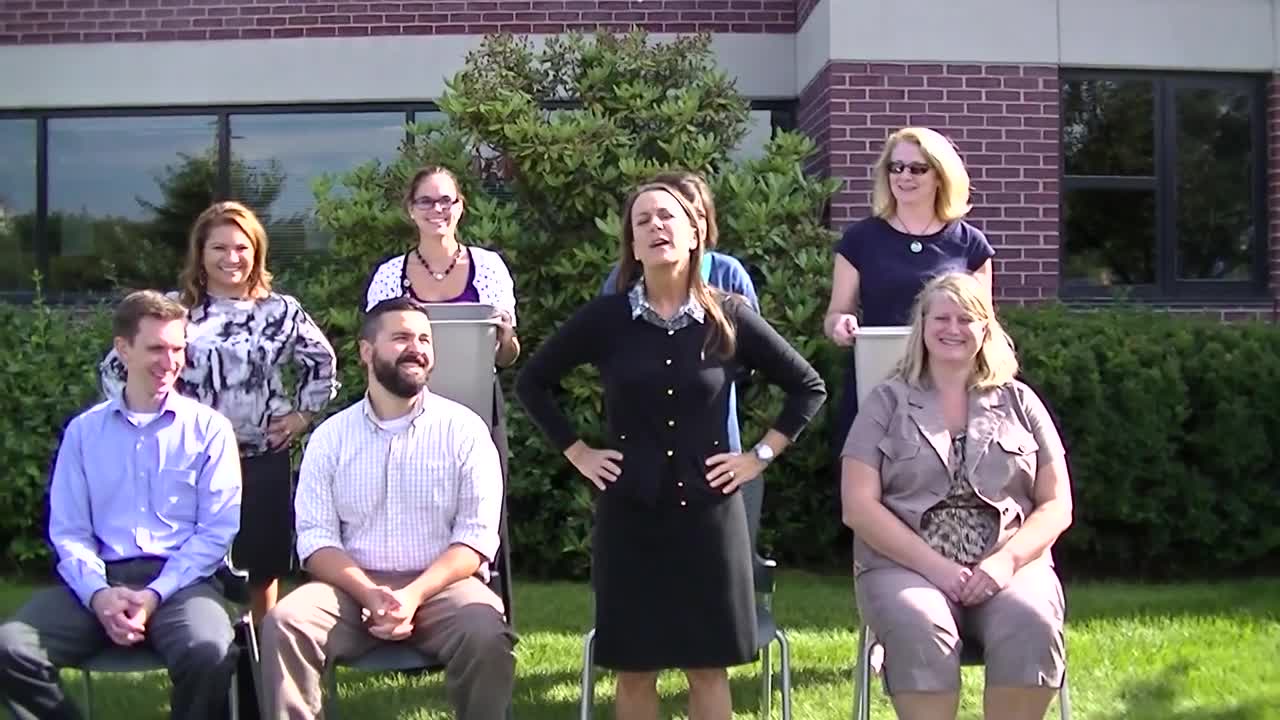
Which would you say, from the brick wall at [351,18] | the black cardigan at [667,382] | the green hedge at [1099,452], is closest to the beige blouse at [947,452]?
the black cardigan at [667,382]

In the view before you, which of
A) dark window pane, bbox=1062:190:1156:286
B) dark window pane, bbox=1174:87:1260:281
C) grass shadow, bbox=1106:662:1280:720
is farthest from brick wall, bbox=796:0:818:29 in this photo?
grass shadow, bbox=1106:662:1280:720

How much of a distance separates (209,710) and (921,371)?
240 cm

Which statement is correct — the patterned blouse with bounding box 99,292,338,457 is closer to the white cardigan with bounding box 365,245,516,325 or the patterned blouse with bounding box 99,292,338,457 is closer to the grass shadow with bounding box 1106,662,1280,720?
the white cardigan with bounding box 365,245,516,325

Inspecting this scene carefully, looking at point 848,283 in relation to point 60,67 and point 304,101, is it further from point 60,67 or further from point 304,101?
point 60,67

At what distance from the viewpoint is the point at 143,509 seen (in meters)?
4.68

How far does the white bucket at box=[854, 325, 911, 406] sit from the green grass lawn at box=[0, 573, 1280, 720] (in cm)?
134

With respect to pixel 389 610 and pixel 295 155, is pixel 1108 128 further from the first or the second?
pixel 389 610

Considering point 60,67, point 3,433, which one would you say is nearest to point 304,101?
point 60,67

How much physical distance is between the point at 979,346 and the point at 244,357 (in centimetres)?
257

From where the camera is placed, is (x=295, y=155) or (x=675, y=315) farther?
(x=295, y=155)

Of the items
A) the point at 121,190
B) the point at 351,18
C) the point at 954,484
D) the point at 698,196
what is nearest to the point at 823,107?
the point at 351,18

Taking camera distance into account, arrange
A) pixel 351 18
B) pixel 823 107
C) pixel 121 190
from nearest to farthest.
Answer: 1. pixel 823 107
2. pixel 351 18
3. pixel 121 190

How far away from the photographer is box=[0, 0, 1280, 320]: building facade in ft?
27.4

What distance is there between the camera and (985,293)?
4656mm
